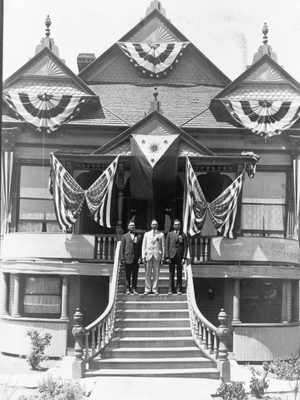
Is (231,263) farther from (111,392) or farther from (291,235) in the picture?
(111,392)

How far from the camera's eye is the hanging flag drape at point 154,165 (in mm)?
20266

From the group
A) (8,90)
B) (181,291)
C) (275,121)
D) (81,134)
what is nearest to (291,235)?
(275,121)

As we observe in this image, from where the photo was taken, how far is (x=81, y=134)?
22.8 m

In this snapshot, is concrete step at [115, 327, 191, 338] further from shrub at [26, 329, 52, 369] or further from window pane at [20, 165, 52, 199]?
window pane at [20, 165, 52, 199]

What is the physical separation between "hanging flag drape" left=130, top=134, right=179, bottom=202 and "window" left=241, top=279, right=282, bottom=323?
13.8 feet

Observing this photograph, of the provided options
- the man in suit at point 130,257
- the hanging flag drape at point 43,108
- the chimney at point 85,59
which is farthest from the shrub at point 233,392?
the chimney at point 85,59

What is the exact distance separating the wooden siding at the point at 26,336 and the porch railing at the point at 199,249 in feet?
14.7

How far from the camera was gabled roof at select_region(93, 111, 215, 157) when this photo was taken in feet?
67.8

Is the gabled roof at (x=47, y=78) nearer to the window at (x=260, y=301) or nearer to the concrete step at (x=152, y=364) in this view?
the window at (x=260, y=301)

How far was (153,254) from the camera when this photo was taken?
18.0 m

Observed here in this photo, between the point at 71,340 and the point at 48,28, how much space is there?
38.1ft

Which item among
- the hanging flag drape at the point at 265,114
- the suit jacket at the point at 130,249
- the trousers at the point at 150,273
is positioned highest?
the hanging flag drape at the point at 265,114

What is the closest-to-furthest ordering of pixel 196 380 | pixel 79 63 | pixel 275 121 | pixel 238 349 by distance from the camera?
pixel 196 380, pixel 238 349, pixel 275 121, pixel 79 63

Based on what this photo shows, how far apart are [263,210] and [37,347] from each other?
8909 mm
